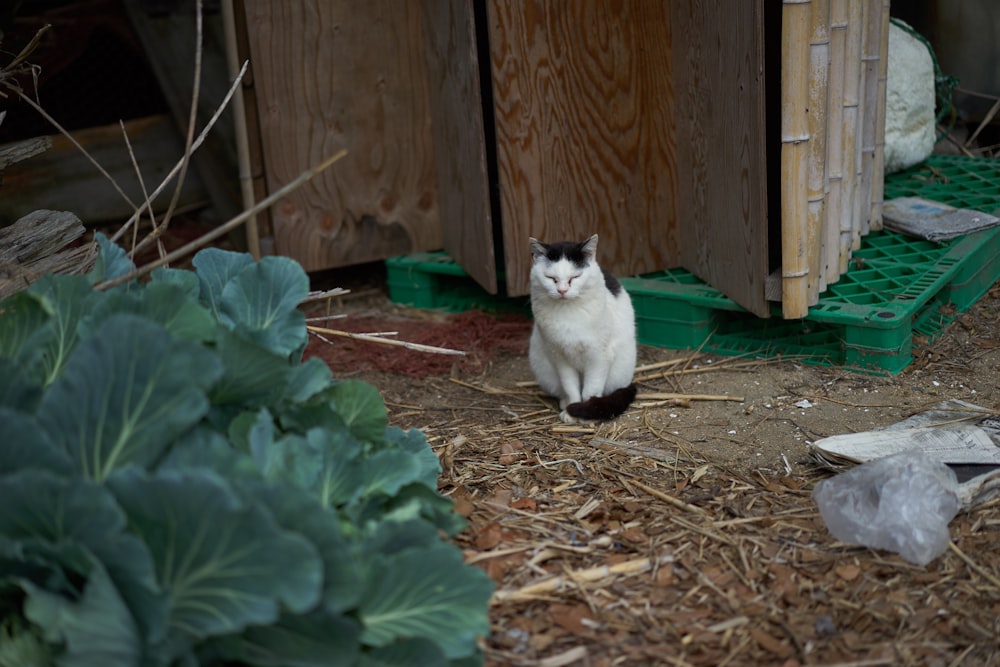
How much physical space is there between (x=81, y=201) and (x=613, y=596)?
4.15 metres

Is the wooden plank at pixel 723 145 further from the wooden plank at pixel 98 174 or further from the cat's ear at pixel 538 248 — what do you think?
the wooden plank at pixel 98 174

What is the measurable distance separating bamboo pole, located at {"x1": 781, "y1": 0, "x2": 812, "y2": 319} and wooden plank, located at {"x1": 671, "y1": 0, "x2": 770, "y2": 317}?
0.08 metres

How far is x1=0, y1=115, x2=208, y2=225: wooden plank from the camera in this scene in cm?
536

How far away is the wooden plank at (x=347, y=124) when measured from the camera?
4809mm

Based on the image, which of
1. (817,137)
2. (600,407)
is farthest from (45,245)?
(817,137)

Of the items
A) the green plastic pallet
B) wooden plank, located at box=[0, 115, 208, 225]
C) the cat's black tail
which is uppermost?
wooden plank, located at box=[0, 115, 208, 225]

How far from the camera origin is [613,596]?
2.65m

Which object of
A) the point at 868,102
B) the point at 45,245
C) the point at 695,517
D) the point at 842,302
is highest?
the point at 868,102

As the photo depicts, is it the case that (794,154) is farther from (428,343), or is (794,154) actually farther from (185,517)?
(185,517)

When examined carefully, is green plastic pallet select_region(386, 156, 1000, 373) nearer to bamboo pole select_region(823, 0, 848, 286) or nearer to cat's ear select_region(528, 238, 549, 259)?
bamboo pole select_region(823, 0, 848, 286)

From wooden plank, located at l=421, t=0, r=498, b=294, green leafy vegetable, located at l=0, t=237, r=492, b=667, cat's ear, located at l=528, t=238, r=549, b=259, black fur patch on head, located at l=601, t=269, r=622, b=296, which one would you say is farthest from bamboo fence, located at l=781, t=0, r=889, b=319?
green leafy vegetable, located at l=0, t=237, r=492, b=667

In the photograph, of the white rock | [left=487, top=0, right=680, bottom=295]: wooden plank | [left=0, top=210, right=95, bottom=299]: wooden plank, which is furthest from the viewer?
the white rock

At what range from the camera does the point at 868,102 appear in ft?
15.1

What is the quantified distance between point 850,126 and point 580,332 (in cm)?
149
